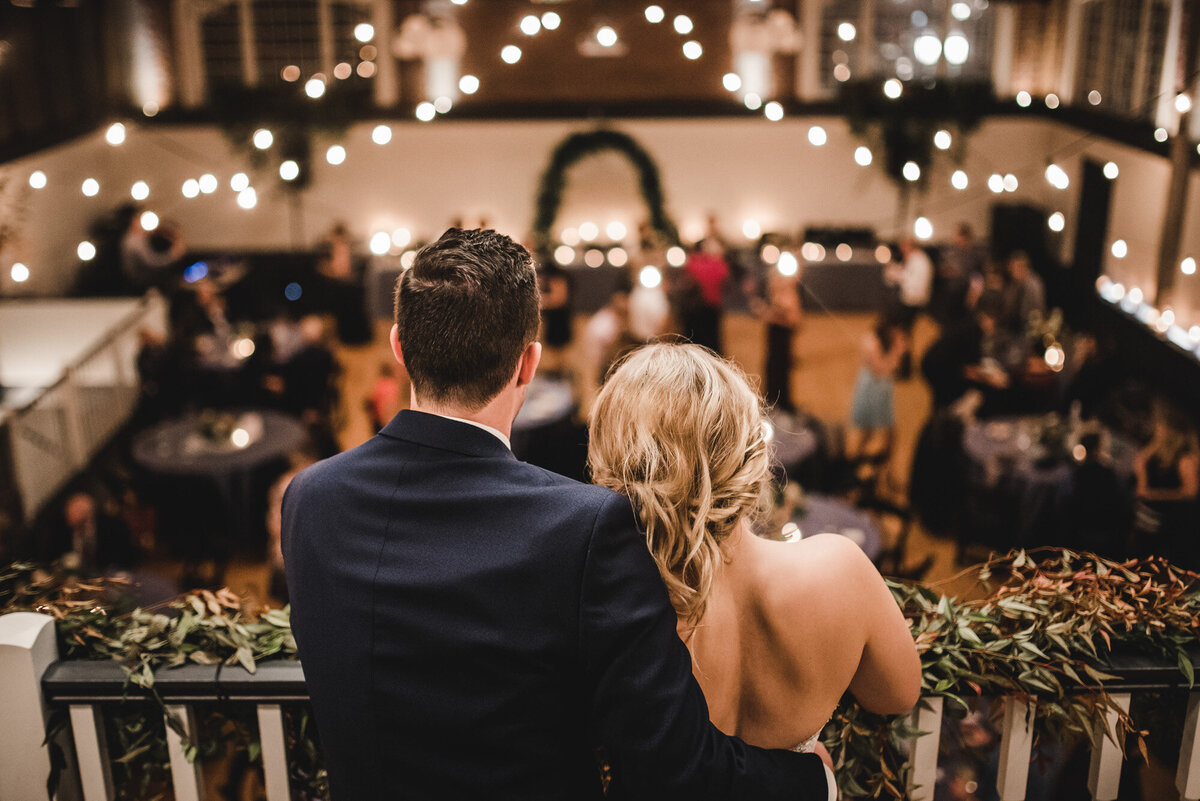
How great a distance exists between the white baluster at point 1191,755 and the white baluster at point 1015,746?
0.27m

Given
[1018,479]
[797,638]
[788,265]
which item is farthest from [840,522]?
[797,638]

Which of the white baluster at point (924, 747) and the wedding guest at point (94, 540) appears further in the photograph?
the wedding guest at point (94, 540)

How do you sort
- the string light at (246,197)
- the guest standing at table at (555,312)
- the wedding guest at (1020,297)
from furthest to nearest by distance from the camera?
1. the guest standing at table at (555,312)
2. the wedding guest at (1020,297)
3. the string light at (246,197)

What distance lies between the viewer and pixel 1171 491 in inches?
204

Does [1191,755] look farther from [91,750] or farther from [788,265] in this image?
[788,265]

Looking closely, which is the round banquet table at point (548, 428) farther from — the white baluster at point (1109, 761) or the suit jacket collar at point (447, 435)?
the suit jacket collar at point (447, 435)

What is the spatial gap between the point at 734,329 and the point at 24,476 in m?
7.15

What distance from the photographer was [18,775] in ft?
5.82

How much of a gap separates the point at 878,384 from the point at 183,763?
579cm

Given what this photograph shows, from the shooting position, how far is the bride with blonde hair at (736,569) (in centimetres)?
136

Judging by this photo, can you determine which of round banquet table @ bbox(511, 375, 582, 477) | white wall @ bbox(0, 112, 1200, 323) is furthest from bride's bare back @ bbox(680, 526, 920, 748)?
white wall @ bbox(0, 112, 1200, 323)

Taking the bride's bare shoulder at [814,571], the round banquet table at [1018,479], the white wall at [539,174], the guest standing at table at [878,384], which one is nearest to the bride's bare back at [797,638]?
the bride's bare shoulder at [814,571]

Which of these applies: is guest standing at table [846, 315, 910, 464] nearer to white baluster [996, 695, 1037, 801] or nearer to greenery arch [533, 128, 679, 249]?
white baluster [996, 695, 1037, 801]

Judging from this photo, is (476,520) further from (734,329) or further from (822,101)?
(822,101)
